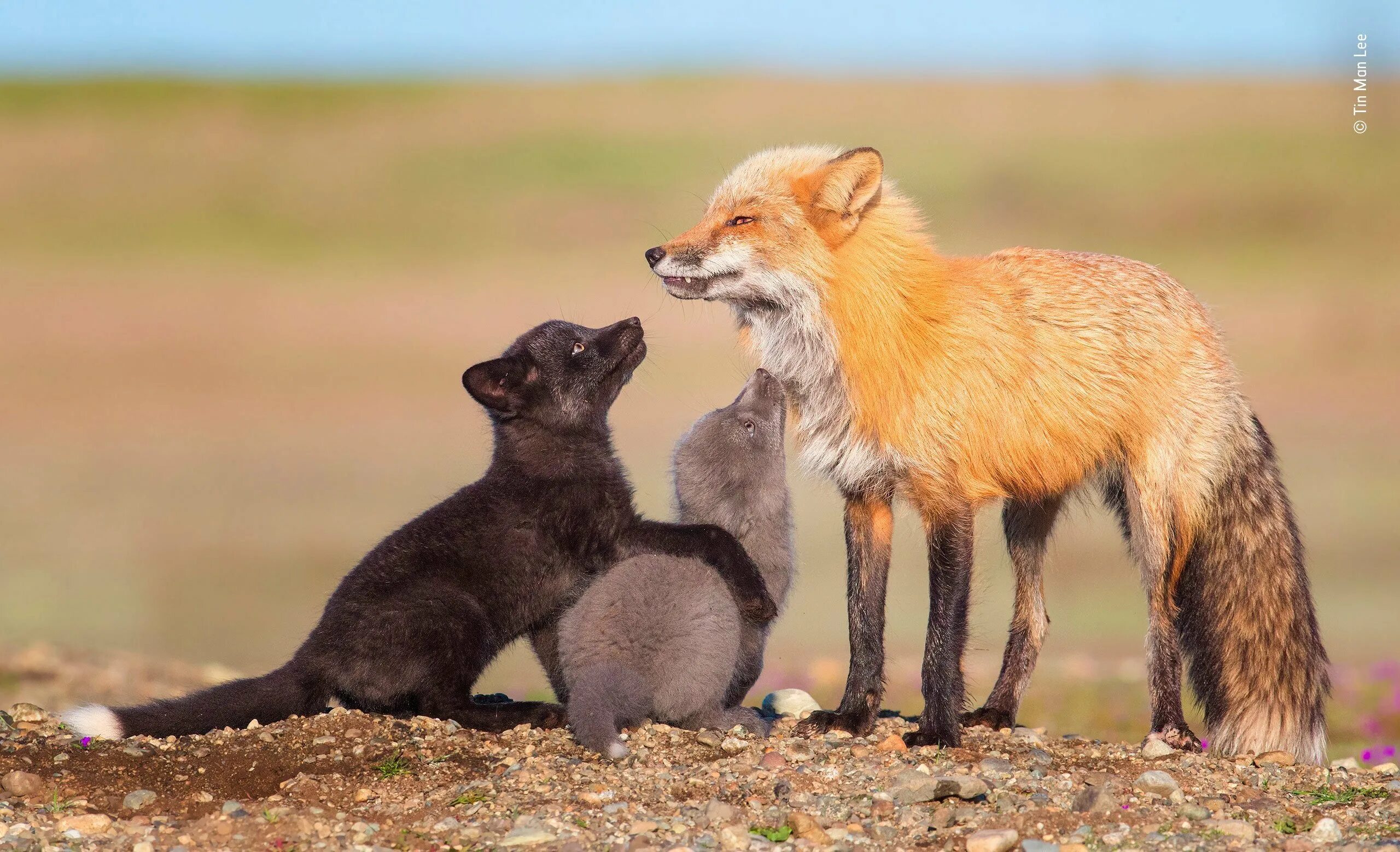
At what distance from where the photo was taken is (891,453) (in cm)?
676

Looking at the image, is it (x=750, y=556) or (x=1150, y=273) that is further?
(x=1150, y=273)

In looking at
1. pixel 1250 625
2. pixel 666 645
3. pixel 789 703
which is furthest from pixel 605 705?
pixel 1250 625

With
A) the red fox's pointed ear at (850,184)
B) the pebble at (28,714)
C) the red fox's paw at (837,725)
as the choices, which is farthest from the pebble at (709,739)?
the pebble at (28,714)

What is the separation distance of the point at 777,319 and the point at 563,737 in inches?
Answer: 101

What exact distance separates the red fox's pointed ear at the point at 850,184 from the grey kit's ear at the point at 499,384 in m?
2.01

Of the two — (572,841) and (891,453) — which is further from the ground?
(891,453)

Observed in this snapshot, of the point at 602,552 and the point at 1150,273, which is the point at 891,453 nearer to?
the point at 602,552

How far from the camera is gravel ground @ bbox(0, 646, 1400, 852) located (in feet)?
16.6

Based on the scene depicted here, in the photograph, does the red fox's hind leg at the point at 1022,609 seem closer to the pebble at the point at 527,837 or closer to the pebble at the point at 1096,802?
the pebble at the point at 1096,802

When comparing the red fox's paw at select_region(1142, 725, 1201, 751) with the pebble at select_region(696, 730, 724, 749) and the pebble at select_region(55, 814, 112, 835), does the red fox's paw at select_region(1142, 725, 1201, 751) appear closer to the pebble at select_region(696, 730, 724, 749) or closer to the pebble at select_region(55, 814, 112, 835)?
the pebble at select_region(696, 730, 724, 749)

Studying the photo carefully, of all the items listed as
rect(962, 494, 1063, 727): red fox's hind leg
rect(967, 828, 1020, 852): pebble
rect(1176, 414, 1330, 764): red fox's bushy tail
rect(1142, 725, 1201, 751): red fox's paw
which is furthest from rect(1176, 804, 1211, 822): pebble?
rect(1176, 414, 1330, 764): red fox's bushy tail

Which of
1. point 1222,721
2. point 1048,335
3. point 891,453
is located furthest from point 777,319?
point 1222,721

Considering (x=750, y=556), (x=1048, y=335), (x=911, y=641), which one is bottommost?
(x=911, y=641)

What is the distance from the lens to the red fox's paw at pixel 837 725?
A: 6867 mm
